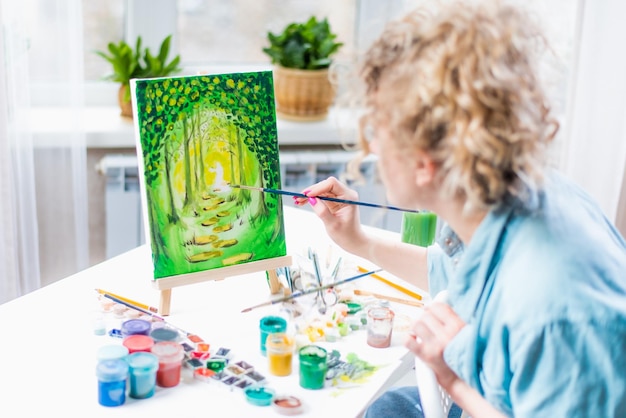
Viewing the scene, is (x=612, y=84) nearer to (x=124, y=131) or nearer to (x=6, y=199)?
(x=124, y=131)

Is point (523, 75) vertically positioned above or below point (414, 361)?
above

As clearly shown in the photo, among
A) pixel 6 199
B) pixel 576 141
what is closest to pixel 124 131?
pixel 6 199

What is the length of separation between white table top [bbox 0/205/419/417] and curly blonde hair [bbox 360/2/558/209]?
41 centimetres

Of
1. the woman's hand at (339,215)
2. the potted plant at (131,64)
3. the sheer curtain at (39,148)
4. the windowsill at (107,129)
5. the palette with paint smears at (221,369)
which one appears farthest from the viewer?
the potted plant at (131,64)

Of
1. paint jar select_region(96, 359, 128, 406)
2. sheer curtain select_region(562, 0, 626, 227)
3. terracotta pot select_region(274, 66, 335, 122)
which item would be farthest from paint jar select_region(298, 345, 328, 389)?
sheer curtain select_region(562, 0, 626, 227)

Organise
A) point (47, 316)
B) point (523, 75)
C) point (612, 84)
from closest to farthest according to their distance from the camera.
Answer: point (523, 75), point (47, 316), point (612, 84)

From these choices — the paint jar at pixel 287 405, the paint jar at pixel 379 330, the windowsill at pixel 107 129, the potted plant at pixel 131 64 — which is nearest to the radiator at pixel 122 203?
the windowsill at pixel 107 129

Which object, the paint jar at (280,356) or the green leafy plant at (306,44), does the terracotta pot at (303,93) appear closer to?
the green leafy plant at (306,44)

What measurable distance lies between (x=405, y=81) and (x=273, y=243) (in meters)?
0.60

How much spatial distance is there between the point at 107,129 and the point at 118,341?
1.28 m

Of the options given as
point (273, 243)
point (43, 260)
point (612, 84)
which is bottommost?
point (43, 260)

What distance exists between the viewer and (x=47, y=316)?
1.42m

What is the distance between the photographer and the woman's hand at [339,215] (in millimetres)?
1534

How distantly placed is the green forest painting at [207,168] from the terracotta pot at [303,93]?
104 cm
